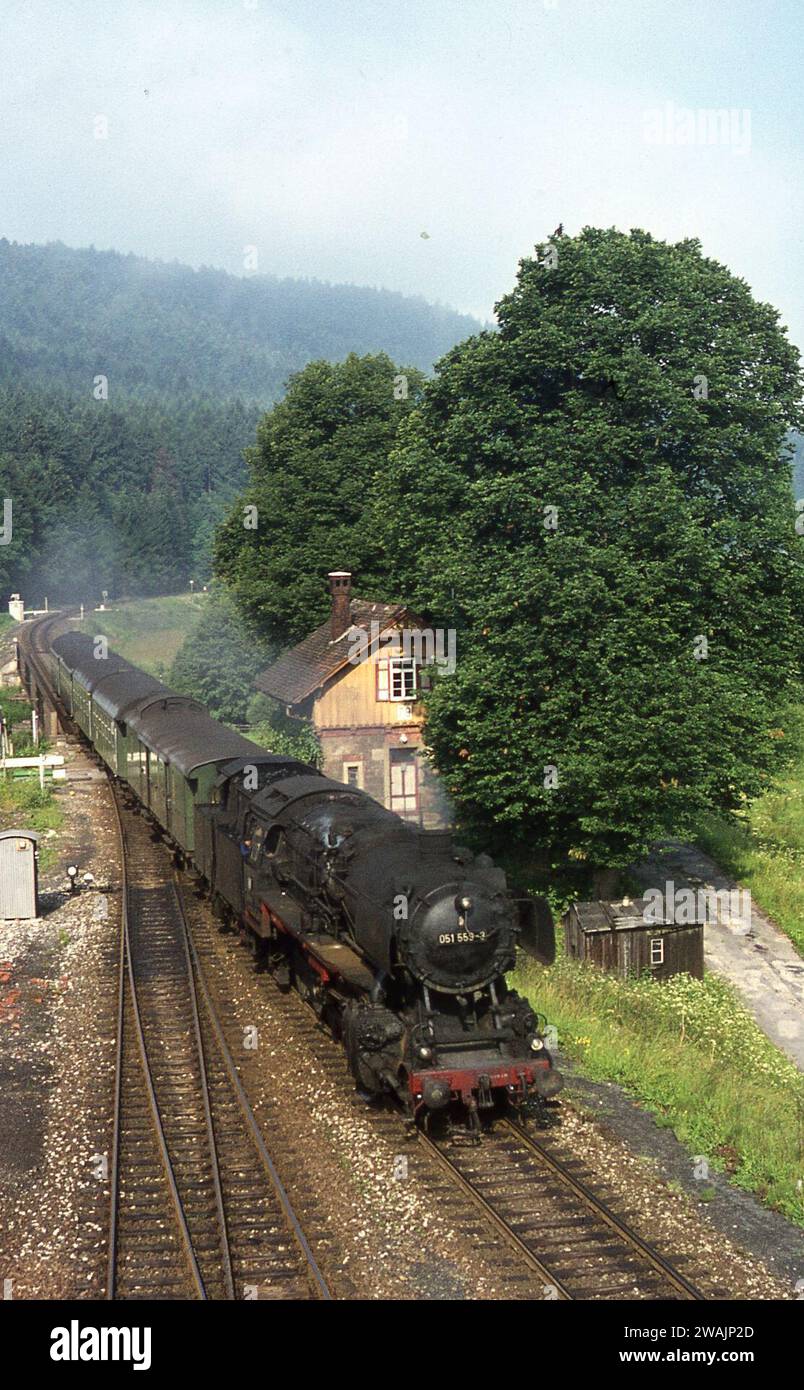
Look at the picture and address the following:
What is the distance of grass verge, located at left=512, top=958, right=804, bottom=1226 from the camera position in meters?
13.7

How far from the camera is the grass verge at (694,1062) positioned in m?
13.7

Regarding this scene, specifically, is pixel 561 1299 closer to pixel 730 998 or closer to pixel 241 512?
pixel 730 998

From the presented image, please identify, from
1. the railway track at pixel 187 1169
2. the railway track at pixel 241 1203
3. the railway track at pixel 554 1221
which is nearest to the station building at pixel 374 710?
the railway track at pixel 187 1169

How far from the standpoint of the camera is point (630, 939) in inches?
991

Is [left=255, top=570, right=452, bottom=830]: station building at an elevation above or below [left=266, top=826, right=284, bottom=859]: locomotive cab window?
above

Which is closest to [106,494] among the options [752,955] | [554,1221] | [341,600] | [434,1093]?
[341,600]

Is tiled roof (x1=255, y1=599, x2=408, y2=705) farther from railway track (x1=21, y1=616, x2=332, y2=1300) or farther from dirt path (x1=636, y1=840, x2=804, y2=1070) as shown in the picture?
railway track (x1=21, y1=616, x2=332, y2=1300)

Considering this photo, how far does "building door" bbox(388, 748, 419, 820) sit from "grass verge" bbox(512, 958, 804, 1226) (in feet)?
44.4

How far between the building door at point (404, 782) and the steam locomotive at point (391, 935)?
15.6 metres

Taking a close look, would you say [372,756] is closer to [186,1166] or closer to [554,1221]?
[186,1166]

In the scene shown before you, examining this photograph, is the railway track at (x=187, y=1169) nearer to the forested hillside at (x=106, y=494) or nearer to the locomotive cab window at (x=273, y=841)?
the locomotive cab window at (x=273, y=841)

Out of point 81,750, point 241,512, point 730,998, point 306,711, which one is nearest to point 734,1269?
point 730,998

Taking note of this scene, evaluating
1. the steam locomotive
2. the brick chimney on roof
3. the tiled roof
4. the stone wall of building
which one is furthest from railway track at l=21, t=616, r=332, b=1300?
the brick chimney on roof
